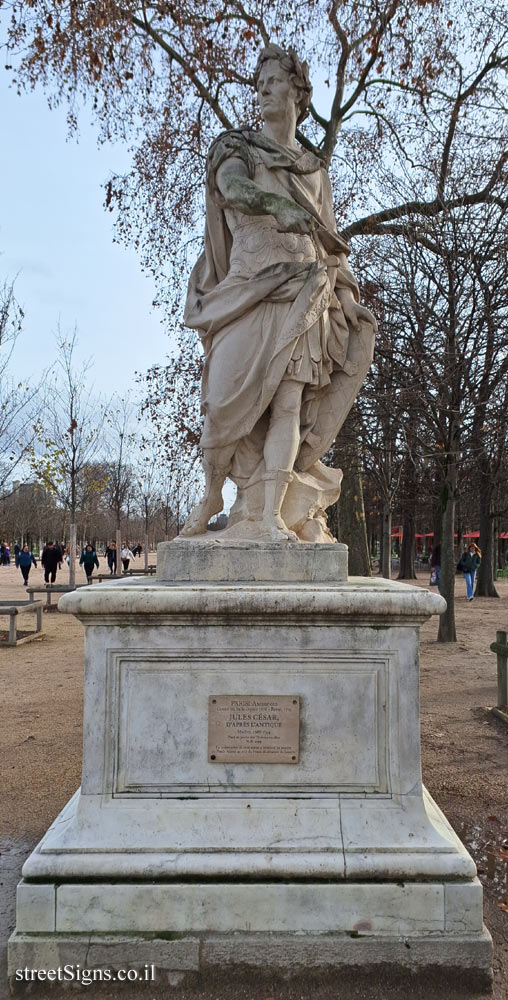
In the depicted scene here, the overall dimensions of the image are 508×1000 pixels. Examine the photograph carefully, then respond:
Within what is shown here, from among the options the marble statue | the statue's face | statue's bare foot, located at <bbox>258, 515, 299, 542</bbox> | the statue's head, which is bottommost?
statue's bare foot, located at <bbox>258, 515, 299, 542</bbox>

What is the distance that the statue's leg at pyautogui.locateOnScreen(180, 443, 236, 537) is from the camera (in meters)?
3.36

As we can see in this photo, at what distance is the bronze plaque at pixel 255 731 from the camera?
2.58 metres

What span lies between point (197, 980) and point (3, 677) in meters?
6.75

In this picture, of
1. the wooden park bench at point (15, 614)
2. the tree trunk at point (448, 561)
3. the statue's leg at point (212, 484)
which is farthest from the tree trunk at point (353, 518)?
the statue's leg at point (212, 484)

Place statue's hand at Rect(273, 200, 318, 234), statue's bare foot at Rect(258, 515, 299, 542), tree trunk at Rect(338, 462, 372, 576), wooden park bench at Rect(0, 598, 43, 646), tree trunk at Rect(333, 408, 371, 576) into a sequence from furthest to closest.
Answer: tree trunk at Rect(338, 462, 372, 576), tree trunk at Rect(333, 408, 371, 576), wooden park bench at Rect(0, 598, 43, 646), statue's hand at Rect(273, 200, 318, 234), statue's bare foot at Rect(258, 515, 299, 542)

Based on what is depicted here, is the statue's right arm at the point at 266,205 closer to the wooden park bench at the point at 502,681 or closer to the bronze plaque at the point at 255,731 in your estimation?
the bronze plaque at the point at 255,731

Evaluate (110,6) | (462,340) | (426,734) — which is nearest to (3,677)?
(426,734)

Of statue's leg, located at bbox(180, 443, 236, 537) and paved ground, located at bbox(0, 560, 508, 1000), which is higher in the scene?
statue's leg, located at bbox(180, 443, 236, 537)

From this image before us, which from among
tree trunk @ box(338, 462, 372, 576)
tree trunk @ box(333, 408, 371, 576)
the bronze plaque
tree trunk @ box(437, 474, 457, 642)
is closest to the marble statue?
the bronze plaque

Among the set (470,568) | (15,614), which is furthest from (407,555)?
(15,614)

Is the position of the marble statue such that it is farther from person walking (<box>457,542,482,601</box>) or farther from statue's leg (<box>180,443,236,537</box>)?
person walking (<box>457,542,482,601</box>)

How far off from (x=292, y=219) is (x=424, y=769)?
156 inches

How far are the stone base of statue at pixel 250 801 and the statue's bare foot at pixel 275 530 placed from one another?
32 cm

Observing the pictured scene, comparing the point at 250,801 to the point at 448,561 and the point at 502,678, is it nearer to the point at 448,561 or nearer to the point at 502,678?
the point at 502,678
